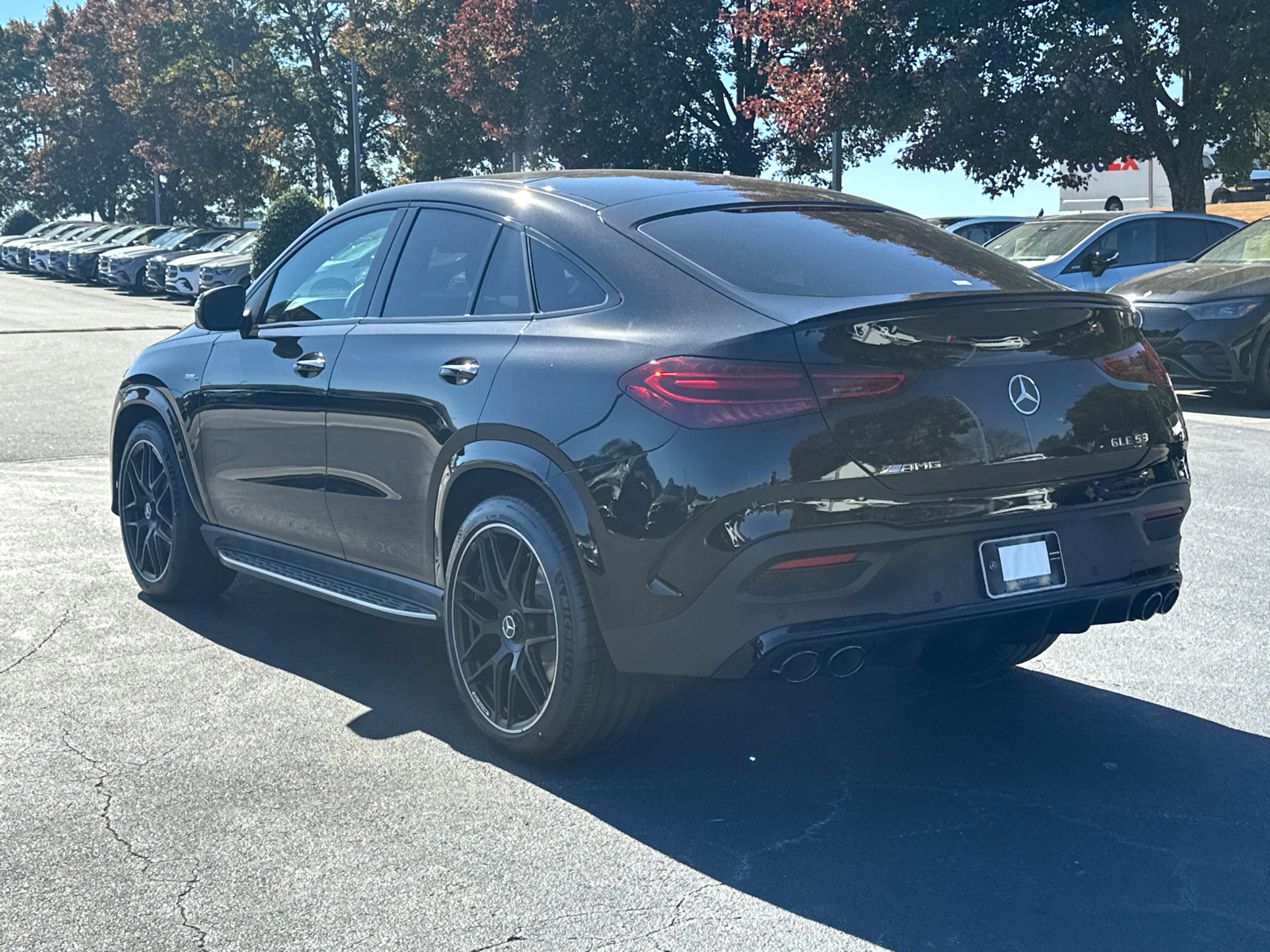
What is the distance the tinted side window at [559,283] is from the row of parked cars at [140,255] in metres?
20.3

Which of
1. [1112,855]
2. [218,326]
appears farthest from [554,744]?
[218,326]

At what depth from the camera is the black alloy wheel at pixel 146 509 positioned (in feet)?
20.4

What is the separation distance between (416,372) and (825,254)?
1.31 meters

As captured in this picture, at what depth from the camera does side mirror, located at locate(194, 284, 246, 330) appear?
18.9 ft

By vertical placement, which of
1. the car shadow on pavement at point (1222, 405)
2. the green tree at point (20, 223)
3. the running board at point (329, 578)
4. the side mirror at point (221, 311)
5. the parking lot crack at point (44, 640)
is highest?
the green tree at point (20, 223)

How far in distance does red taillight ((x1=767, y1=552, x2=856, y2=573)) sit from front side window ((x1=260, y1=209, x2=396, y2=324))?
216cm

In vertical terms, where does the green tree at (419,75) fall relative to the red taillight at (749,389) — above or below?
above

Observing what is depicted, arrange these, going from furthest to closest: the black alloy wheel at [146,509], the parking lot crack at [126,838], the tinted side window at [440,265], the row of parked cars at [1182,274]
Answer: the row of parked cars at [1182,274]
the black alloy wheel at [146,509]
the tinted side window at [440,265]
the parking lot crack at [126,838]

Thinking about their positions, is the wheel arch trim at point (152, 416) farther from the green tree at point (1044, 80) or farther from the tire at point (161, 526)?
the green tree at point (1044, 80)

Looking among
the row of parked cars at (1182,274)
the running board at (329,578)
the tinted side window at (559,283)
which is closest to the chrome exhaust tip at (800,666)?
the tinted side window at (559,283)

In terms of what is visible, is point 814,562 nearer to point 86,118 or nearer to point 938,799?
point 938,799

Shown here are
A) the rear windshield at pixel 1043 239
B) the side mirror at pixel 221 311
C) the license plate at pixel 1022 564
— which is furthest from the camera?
the rear windshield at pixel 1043 239

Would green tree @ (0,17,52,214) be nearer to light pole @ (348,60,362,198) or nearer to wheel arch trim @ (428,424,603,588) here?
light pole @ (348,60,362,198)

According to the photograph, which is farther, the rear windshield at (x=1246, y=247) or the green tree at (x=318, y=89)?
the green tree at (x=318, y=89)
